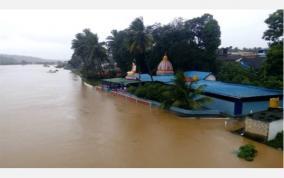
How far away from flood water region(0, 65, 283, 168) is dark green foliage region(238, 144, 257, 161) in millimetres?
217

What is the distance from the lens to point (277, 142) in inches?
496

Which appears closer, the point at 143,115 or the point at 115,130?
the point at 115,130

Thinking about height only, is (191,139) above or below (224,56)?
below

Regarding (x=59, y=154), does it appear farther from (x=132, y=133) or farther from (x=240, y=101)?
(x=240, y=101)

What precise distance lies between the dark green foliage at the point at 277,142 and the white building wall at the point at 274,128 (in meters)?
0.15

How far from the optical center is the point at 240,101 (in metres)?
17.9

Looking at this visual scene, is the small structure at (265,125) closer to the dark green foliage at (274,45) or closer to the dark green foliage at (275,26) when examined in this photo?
the dark green foliage at (274,45)

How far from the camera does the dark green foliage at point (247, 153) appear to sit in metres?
11.3

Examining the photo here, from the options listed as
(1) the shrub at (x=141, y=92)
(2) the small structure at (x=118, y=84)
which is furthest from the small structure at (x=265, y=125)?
(2) the small structure at (x=118, y=84)

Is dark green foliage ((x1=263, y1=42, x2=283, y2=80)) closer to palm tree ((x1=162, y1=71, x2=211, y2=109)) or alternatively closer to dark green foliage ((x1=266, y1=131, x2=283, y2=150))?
palm tree ((x1=162, y1=71, x2=211, y2=109))

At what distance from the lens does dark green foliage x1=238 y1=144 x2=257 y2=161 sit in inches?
444

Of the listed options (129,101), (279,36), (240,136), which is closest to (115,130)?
(240,136)

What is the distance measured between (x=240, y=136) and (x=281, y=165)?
3439 mm

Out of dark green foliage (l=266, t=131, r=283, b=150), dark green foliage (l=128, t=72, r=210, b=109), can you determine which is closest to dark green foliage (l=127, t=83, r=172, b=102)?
dark green foliage (l=128, t=72, r=210, b=109)
